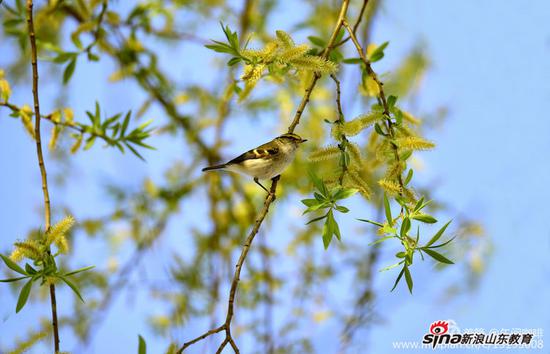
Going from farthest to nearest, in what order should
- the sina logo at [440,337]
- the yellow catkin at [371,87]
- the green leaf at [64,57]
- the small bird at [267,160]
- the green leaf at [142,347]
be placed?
the small bird at [267,160]
the sina logo at [440,337]
the green leaf at [64,57]
the yellow catkin at [371,87]
the green leaf at [142,347]

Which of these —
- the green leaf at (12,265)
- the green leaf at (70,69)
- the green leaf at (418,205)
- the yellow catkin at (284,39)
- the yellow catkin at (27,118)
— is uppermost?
the green leaf at (70,69)

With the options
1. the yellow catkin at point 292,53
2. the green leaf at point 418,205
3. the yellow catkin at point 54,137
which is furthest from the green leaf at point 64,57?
the green leaf at point 418,205

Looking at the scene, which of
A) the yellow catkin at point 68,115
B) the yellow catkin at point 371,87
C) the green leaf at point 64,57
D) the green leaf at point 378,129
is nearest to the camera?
the green leaf at point 378,129

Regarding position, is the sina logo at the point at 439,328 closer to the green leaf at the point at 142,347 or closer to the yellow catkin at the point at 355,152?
the yellow catkin at the point at 355,152

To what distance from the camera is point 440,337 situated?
3.19 meters

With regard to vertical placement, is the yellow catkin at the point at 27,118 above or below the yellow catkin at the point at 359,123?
above

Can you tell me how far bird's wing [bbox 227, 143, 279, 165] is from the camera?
3378 millimetres

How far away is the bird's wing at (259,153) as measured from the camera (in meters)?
3.38

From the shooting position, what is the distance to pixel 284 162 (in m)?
3.29

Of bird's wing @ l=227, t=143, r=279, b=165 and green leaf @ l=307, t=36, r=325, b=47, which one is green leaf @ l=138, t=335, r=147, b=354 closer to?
green leaf @ l=307, t=36, r=325, b=47

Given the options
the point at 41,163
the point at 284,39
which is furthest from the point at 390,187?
the point at 41,163

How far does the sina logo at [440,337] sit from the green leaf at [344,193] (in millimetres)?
1694

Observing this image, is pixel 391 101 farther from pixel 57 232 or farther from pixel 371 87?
pixel 57 232

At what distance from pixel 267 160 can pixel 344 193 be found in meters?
1.64
